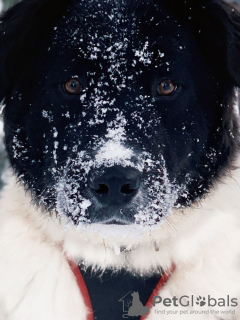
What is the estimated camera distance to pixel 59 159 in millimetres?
2889

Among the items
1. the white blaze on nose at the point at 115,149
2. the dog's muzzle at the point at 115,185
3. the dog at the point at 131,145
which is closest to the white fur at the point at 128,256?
the dog at the point at 131,145

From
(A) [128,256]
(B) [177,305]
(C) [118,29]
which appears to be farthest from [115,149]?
(B) [177,305]

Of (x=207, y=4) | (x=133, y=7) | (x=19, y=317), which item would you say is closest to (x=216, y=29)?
(x=207, y=4)

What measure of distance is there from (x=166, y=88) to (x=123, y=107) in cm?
27

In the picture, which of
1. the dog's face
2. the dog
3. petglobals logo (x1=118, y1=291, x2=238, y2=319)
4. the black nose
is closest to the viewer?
the black nose

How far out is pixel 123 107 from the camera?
9.14 ft

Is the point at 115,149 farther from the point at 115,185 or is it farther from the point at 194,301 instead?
the point at 194,301

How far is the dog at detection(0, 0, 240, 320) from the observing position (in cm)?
279

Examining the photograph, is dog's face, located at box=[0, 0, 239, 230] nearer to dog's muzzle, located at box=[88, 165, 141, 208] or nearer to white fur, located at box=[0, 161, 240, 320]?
dog's muzzle, located at box=[88, 165, 141, 208]

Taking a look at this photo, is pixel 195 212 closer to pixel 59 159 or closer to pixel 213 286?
pixel 213 286

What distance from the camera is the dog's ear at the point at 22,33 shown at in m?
2.90

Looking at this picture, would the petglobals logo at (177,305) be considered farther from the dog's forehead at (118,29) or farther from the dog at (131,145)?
the dog's forehead at (118,29)

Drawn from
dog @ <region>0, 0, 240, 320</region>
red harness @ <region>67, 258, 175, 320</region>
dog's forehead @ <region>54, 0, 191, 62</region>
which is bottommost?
red harness @ <region>67, 258, 175, 320</region>

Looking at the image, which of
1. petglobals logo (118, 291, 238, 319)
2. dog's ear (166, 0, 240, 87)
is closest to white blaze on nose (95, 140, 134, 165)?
dog's ear (166, 0, 240, 87)
